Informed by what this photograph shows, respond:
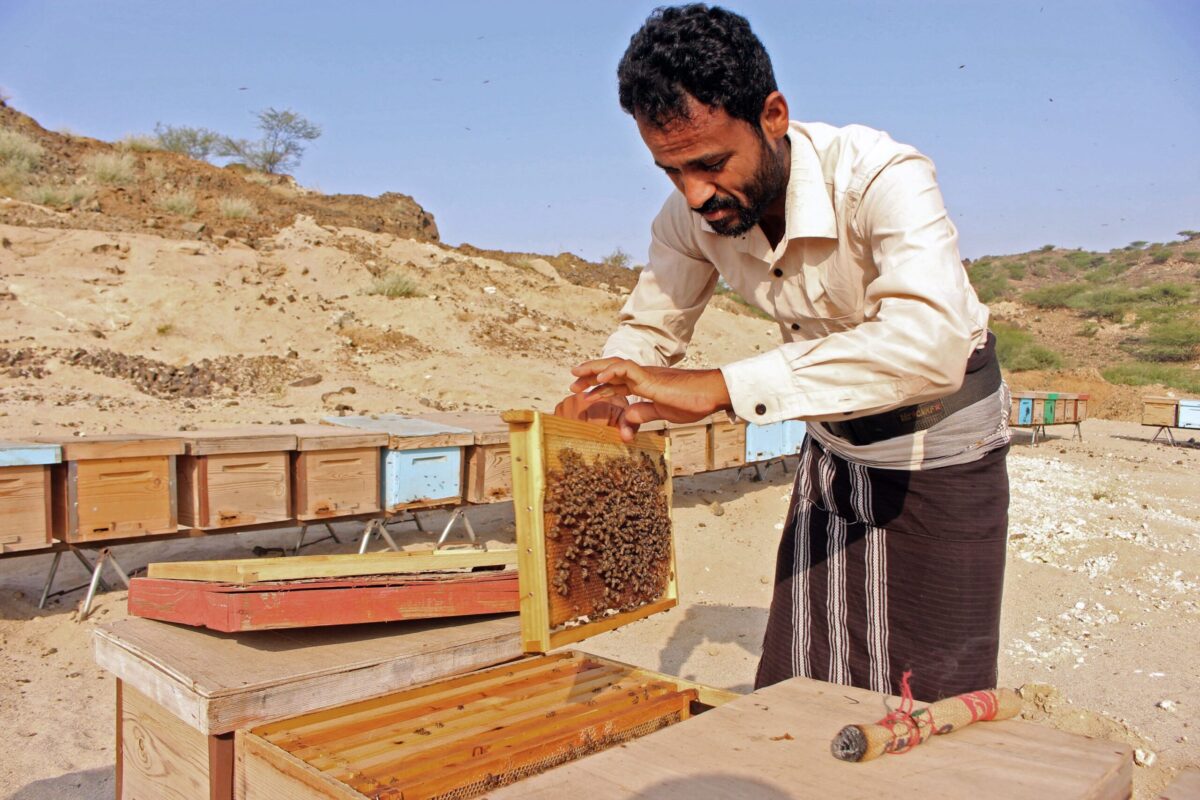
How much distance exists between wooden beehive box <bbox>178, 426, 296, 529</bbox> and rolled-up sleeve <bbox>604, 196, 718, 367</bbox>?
11.7 feet

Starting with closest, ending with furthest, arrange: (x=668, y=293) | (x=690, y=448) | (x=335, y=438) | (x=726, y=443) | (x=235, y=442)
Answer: (x=668, y=293), (x=235, y=442), (x=335, y=438), (x=690, y=448), (x=726, y=443)

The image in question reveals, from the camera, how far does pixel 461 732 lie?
1861 mm

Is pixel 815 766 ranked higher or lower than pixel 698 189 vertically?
lower

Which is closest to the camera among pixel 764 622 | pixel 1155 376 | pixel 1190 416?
pixel 764 622

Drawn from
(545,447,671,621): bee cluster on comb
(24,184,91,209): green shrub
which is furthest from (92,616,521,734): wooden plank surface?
(24,184,91,209): green shrub

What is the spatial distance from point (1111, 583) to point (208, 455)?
22.8 ft

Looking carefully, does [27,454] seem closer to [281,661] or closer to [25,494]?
[25,494]

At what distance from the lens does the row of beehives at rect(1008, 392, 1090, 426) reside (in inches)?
533

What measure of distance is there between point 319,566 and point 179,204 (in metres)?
17.5

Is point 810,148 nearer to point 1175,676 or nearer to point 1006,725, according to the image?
point 1006,725

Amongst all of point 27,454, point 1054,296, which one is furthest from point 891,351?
point 1054,296

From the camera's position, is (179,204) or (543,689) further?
(179,204)

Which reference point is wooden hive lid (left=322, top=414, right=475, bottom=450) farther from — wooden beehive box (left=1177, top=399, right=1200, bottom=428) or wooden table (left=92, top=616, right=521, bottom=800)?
wooden beehive box (left=1177, top=399, right=1200, bottom=428)

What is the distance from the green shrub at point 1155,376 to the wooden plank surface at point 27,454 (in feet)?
89.3
